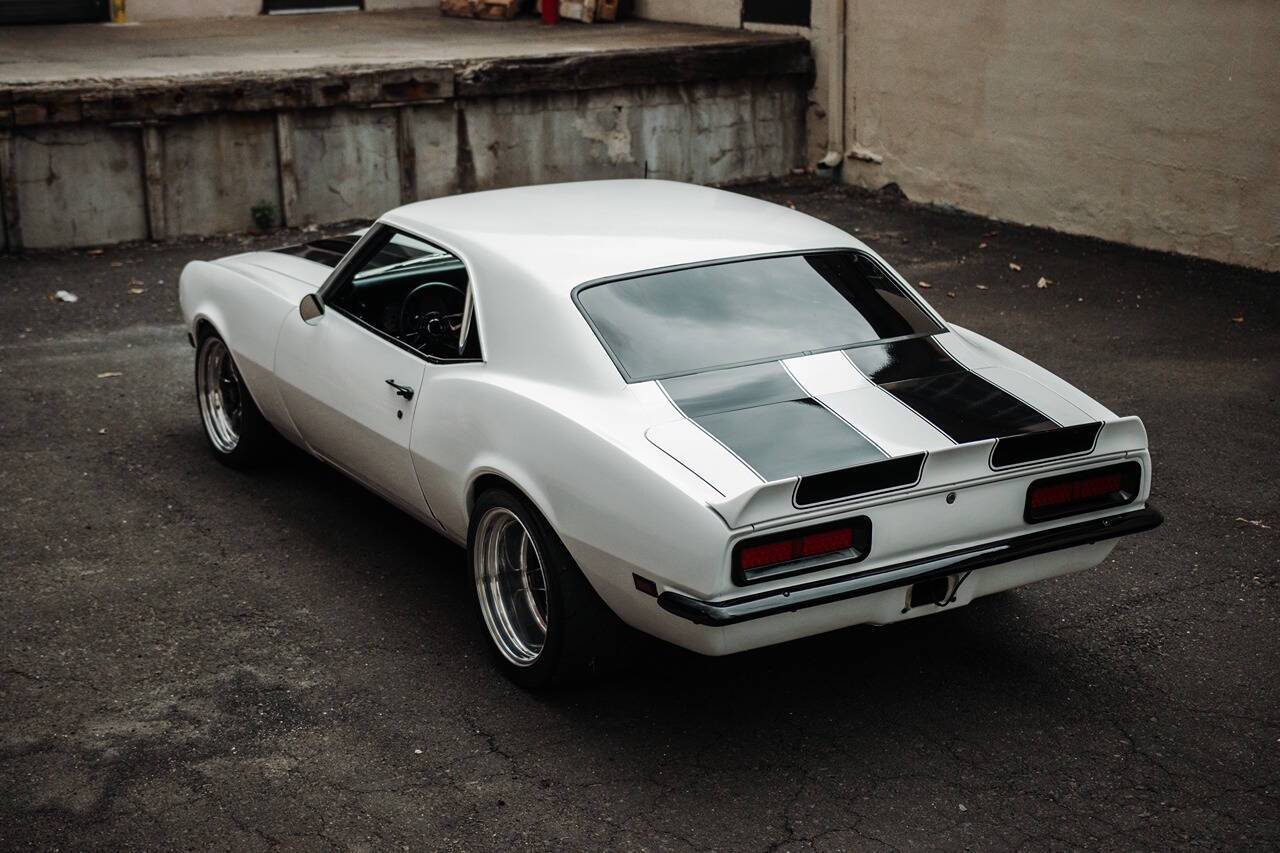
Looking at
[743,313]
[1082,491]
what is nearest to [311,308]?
[743,313]

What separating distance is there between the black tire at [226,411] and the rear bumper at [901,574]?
299cm

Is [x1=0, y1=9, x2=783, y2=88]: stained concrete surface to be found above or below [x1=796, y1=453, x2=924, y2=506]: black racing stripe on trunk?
above

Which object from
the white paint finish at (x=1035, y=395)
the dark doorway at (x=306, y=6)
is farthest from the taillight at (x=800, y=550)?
A: the dark doorway at (x=306, y=6)

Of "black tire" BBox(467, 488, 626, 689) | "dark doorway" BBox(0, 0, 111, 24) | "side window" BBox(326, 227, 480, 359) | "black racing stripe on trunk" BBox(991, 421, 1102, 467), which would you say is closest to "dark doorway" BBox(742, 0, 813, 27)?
"dark doorway" BBox(0, 0, 111, 24)

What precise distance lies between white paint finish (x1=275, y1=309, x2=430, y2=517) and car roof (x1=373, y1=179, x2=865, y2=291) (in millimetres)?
449

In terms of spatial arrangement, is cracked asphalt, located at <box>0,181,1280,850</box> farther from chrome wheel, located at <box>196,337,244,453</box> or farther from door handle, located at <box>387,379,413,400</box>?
door handle, located at <box>387,379,413,400</box>

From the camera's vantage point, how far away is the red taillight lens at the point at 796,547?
350cm

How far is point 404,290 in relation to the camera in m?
5.32

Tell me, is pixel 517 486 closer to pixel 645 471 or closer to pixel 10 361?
pixel 645 471

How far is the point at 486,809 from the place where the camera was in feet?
11.8

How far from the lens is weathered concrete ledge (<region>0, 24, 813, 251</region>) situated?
34.1ft

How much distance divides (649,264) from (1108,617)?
197cm

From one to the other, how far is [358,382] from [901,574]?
2.18 m

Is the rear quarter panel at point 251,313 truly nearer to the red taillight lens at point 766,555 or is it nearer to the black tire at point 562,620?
the black tire at point 562,620
